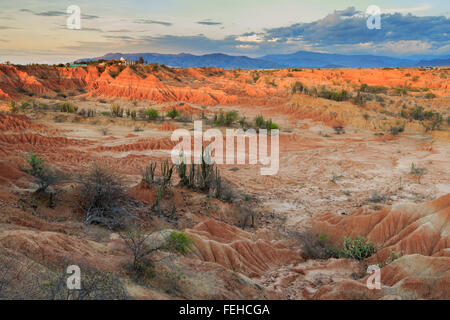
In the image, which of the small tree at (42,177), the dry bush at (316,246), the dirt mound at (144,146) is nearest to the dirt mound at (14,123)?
the dirt mound at (144,146)

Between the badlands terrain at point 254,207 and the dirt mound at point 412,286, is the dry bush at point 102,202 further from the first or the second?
the dirt mound at point 412,286

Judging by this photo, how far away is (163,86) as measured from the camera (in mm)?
40500

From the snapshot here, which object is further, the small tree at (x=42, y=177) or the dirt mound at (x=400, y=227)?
the small tree at (x=42, y=177)

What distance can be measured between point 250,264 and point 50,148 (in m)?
13.9

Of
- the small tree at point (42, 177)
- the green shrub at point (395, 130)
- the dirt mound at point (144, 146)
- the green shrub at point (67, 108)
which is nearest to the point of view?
the small tree at point (42, 177)

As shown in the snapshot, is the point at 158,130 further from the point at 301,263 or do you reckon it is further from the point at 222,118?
the point at 301,263

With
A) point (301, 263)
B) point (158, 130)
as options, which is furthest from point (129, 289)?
point (158, 130)

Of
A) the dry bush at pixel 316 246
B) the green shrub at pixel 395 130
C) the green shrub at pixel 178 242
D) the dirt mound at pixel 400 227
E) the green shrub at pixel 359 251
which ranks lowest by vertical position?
the dry bush at pixel 316 246

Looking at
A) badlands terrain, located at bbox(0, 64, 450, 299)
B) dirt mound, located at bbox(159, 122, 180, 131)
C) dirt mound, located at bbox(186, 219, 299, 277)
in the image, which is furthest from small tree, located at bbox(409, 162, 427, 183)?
dirt mound, located at bbox(159, 122, 180, 131)

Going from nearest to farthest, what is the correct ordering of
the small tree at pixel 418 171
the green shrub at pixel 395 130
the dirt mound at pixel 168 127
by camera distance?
the small tree at pixel 418 171, the dirt mound at pixel 168 127, the green shrub at pixel 395 130

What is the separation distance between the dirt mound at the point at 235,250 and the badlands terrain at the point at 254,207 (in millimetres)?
33

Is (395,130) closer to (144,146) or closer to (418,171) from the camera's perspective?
(418,171)

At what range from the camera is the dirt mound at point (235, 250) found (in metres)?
6.80
